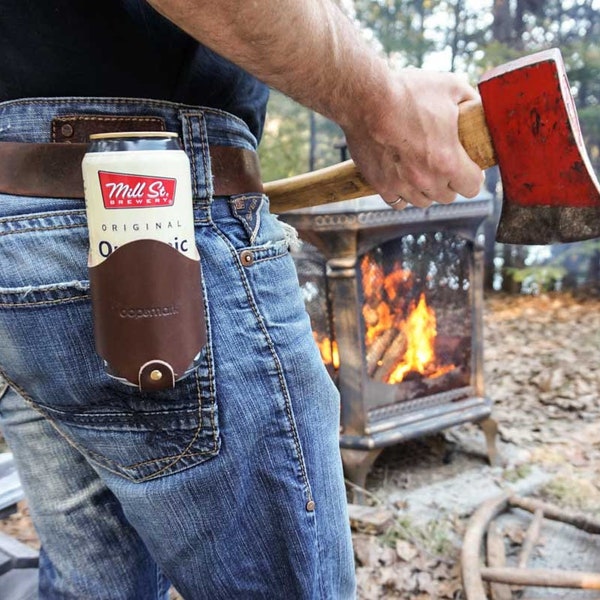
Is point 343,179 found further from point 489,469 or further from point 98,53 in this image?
point 489,469

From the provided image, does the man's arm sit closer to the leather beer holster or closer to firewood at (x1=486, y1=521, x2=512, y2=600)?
the leather beer holster

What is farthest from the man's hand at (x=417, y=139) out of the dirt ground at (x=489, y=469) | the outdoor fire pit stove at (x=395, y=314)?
the dirt ground at (x=489, y=469)

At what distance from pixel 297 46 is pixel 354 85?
13 centimetres

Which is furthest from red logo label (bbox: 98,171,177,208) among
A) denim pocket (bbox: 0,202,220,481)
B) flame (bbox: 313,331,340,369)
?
flame (bbox: 313,331,340,369)

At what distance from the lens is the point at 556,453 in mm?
3256

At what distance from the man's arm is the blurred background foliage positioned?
5.25m

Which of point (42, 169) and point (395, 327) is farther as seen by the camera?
point (395, 327)

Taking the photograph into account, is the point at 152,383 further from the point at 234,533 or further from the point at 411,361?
the point at 411,361

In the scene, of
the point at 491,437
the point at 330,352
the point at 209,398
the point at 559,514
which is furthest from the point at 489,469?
the point at 209,398

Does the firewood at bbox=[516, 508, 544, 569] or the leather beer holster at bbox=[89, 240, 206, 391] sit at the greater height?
the leather beer holster at bbox=[89, 240, 206, 391]

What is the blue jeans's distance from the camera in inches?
35.2

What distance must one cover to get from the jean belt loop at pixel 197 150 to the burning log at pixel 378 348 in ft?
6.59

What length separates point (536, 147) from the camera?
41.6 inches

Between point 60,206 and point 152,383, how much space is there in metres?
0.30
